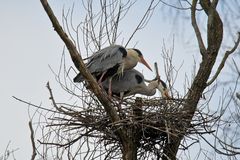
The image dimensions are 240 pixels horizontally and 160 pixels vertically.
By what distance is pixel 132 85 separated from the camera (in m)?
6.47

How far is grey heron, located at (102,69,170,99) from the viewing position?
21.3ft

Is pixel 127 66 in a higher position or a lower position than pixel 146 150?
higher

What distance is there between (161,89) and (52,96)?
221 cm

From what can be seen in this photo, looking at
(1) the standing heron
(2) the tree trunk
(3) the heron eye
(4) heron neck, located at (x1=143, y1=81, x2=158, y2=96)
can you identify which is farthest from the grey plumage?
(2) the tree trunk

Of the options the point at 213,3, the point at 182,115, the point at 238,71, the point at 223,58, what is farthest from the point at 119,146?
the point at 238,71

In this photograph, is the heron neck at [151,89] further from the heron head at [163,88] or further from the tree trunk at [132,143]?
the tree trunk at [132,143]

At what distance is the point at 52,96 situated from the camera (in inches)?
184

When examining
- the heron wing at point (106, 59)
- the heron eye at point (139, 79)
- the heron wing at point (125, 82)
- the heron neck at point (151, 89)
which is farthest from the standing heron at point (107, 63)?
the heron neck at point (151, 89)

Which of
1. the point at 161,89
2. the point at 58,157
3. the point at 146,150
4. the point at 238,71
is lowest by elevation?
the point at 146,150

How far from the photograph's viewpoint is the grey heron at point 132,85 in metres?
6.48

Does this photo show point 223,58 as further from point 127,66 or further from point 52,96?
point 52,96

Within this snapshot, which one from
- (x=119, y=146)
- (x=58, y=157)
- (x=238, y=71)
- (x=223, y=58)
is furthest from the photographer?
(x=238, y=71)

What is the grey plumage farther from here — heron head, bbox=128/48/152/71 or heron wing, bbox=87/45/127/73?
heron head, bbox=128/48/152/71

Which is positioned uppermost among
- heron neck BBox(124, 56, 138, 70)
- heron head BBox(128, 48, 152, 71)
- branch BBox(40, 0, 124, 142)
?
heron head BBox(128, 48, 152, 71)
